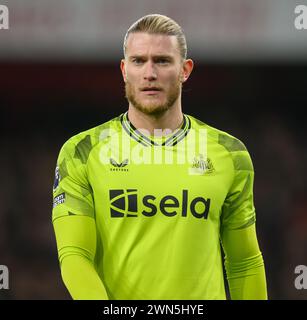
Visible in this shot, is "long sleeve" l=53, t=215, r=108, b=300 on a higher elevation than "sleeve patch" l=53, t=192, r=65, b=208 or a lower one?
lower

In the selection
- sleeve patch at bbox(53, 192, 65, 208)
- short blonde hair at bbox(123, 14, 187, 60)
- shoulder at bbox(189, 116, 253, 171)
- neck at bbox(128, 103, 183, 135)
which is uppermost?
short blonde hair at bbox(123, 14, 187, 60)

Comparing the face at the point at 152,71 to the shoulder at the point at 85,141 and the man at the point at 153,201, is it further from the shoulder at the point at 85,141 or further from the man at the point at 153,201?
the shoulder at the point at 85,141

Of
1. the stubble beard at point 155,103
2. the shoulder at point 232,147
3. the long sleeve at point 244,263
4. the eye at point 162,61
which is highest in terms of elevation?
the eye at point 162,61

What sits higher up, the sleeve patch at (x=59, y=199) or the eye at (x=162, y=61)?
the eye at (x=162, y=61)

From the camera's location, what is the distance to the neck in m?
3.99

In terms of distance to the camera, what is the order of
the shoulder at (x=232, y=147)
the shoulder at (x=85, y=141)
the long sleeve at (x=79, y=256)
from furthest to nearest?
the shoulder at (x=232, y=147) → the shoulder at (x=85, y=141) → the long sleeve at (x=79, y=256)

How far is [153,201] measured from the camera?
388 centimetres

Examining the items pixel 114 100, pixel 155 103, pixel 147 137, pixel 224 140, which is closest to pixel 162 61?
pixel 155 103

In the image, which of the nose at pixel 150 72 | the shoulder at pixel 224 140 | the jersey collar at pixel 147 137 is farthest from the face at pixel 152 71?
the shoulder at pixel 224 140

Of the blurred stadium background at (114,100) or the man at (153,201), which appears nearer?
the man at (153,201)

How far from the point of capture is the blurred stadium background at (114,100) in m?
6.77

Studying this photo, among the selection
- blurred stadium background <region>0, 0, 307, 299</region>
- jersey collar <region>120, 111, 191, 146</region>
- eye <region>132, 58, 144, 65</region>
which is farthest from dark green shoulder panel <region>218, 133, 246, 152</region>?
blurred stadium background <region>0, 0, 307, 299</region>

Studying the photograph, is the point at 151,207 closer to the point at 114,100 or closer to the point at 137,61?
the point at 137,61

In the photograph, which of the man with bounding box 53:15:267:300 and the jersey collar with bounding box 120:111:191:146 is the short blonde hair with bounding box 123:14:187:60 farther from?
the jersey collar with bounding box 120:111:191:146
